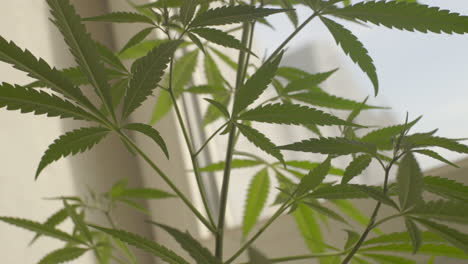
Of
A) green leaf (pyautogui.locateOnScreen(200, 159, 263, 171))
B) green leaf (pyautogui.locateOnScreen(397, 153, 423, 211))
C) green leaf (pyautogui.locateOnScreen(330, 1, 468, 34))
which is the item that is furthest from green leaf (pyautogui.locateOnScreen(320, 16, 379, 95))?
green leaf (pyautogui.locateOnScreen(200, 159, 263, 171))

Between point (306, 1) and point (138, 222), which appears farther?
point (138, 222)

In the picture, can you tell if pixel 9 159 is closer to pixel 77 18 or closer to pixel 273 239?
pixel 273 239

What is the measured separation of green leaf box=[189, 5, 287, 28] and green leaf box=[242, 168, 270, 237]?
0.31 metres

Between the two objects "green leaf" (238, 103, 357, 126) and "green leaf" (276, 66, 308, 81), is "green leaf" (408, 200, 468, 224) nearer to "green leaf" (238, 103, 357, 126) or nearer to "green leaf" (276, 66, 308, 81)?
"green leaf" (238, 103, 357, 126)

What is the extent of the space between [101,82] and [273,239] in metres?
0.68

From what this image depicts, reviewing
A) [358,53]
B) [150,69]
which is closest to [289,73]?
[358,53]

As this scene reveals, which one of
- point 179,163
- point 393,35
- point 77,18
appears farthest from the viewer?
point 179,163

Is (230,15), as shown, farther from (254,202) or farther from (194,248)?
(254,202)

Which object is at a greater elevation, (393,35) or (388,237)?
(393,35)

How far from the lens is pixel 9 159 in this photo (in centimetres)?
100

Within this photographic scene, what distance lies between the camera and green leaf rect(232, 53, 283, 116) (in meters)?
0.40

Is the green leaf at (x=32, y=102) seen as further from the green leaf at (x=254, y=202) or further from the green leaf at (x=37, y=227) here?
the green leaf at (x=254, y=202)

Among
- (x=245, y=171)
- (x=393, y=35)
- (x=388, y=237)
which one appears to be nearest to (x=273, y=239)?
(x=245, y=171)

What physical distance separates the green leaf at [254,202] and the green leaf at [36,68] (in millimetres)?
338
